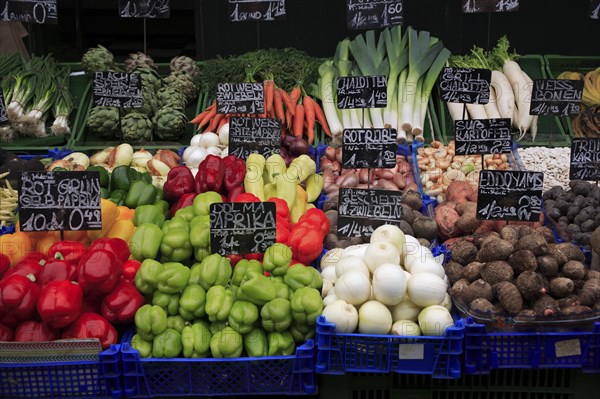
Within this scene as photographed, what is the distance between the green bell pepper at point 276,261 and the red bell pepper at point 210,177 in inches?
35.2

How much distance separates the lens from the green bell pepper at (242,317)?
2.89 meters

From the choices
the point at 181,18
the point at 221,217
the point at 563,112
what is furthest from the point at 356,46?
the point at 181,18

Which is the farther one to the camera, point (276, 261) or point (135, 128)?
point (135, 128)

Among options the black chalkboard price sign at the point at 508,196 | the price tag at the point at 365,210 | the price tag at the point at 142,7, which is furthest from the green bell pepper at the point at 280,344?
the price tag at the point at 142,7

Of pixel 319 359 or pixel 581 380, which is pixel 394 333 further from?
pixel 581 380

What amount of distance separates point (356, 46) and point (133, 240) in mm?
3172

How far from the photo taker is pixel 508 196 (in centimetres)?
344

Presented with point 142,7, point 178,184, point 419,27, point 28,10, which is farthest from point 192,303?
point 419,27

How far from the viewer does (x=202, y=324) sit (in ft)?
9.76

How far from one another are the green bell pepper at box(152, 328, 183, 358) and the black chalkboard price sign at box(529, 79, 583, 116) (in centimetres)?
290

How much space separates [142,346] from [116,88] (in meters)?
2.39

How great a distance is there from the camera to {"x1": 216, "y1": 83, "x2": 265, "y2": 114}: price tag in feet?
15.7

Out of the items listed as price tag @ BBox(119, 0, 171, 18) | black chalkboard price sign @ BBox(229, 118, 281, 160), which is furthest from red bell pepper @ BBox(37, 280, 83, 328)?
price tag @ BBox(119, 0, 171, 18)

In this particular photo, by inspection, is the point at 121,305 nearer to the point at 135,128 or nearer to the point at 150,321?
the point at 150,321
